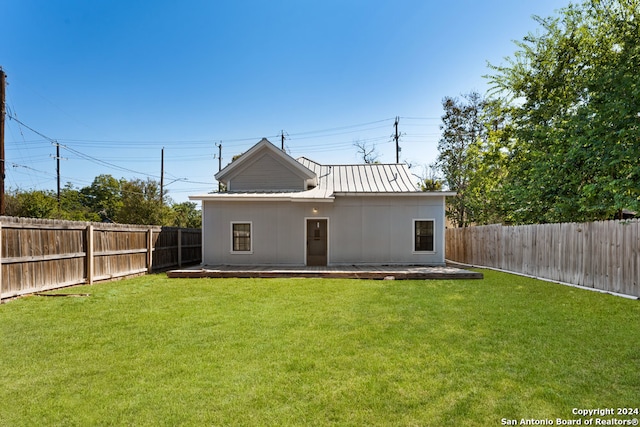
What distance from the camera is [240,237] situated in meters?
12.7

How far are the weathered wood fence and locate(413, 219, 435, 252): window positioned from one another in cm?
947

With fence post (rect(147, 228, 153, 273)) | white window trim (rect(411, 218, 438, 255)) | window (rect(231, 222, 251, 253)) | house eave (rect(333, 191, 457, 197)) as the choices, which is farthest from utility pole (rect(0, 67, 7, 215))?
white window trim (rect(411, 218, 438, 255))

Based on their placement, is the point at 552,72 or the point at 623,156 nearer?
the point at 623,156

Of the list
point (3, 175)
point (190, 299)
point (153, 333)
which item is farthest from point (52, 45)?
point (153, 333)

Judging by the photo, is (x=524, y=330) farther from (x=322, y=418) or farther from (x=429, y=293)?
(x=322, y=418)

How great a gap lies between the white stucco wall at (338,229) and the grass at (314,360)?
571 centimetres

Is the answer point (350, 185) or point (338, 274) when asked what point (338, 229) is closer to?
point (350, 185)

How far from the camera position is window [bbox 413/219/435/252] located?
1259cm

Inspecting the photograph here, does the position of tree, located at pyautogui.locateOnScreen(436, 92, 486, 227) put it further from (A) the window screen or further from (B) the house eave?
Result: (B) the house eave

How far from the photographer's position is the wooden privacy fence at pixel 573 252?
23.5 feet

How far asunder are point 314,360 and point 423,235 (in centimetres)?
987

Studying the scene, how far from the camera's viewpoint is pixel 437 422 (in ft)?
8.05

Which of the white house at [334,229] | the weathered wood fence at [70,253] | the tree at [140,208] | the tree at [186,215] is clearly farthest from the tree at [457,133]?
the tree at [186,215]

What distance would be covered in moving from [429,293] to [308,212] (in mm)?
6065
